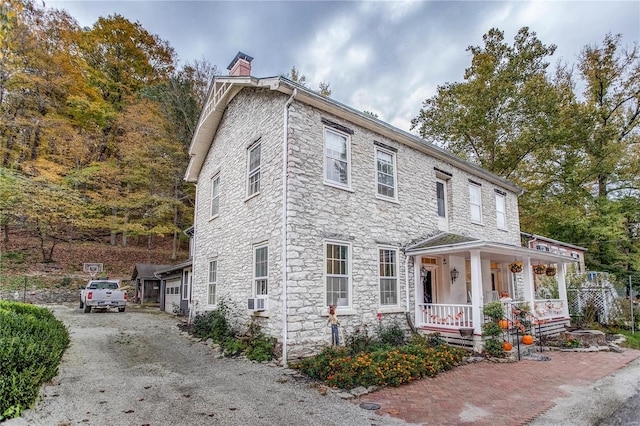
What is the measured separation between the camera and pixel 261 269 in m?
9.49

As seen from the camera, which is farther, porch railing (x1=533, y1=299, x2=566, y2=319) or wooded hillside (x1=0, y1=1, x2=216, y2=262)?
wooded hillside (x1=0, y1=1, x2=216, y2=262)

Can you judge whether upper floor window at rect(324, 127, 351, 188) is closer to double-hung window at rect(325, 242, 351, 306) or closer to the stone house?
the stone house

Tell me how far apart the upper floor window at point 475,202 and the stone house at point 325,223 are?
0.47 feet

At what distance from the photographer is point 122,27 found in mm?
26953

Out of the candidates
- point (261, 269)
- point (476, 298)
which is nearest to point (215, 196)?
point (261, 269)

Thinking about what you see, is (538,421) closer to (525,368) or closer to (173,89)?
(525,368)

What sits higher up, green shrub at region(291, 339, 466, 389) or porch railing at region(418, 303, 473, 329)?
porch railing at region(418, 303, 473, 329)

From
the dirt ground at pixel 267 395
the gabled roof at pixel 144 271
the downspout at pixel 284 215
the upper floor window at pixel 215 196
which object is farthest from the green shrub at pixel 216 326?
the gabled roof at pixel 144 271

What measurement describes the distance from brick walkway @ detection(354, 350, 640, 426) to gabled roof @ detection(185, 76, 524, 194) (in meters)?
6.93

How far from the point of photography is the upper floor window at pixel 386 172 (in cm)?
1092

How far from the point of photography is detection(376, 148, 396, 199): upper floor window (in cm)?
1092

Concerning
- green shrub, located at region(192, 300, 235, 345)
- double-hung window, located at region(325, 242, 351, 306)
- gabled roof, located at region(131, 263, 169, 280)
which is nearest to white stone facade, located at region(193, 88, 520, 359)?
double-hung window, located at region(325, 242, 351, 306)

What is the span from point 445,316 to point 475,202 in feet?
20.7

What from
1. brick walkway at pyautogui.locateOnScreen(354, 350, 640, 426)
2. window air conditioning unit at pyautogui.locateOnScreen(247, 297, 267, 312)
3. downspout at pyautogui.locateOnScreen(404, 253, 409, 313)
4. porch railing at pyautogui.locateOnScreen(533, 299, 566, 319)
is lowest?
brick walkway at pyautogui.locateOnScreen(354, 350, 640, 426)
